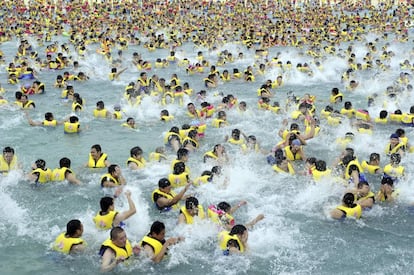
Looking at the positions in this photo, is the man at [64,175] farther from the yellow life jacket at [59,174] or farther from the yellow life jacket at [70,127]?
the yellow life jacket at [70,127]

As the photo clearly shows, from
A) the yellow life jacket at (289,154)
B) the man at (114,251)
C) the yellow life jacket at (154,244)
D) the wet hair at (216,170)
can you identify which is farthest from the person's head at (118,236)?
the yellow life jacket at (289,154)

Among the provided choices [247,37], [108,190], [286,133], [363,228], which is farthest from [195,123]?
[247,37]

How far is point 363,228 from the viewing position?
9367 mm

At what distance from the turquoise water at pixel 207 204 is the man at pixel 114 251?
1.34 feet

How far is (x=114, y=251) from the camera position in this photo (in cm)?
752

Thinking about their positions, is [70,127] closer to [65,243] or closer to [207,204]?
[207,204]

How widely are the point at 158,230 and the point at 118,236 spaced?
652mm

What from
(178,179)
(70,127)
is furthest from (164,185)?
(70,127)

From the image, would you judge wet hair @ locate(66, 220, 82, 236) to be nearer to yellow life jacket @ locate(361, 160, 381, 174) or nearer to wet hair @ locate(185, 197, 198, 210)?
wet hair @ locate(185, 197, 198, 210)

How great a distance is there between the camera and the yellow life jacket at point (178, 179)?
1070cm

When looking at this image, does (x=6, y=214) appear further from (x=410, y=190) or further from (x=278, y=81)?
(x=278, y=81)

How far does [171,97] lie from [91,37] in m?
17.1

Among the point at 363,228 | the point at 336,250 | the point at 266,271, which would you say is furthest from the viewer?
the point at 363,228

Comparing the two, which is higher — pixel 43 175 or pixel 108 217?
pixel 108 217
